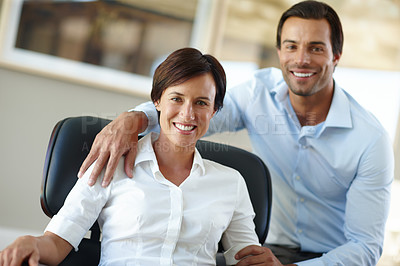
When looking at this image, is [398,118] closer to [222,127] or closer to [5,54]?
[222,127]

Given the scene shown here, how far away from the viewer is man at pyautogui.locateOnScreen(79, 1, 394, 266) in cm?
164

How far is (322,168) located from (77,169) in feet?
3.16

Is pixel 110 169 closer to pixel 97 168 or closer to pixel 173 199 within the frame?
pixel 97 168

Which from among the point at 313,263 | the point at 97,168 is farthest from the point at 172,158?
the point at 313,263

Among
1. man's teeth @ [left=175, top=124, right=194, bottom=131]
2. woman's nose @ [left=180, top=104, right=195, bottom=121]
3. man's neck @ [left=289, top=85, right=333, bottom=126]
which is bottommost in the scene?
man's teeth @ [left=175, top=124, right=194, bottom=131]

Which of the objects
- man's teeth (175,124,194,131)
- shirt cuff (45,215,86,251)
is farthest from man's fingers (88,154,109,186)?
man's teeth (175,124,194,131)

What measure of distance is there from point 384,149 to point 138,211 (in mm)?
978

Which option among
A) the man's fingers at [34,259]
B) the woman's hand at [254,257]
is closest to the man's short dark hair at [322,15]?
the woman's hand at [254,257]

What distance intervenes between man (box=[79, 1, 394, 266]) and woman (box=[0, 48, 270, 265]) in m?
0.29

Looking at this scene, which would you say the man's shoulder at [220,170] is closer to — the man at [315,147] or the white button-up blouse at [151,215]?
the white button-up blouse at [151,215]

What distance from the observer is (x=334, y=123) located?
171 cm

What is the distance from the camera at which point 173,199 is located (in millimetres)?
1271

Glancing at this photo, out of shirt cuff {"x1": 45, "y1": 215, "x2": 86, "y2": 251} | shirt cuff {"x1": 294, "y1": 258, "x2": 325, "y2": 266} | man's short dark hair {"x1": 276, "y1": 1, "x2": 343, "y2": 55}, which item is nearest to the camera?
shirt cuff {"x1": 45, "y1": 215, "x2": 86, "y2": 251}

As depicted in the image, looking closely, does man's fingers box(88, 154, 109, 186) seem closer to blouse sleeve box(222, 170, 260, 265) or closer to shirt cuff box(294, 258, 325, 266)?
blouse sleeve box(222, 170, 260, 265)
